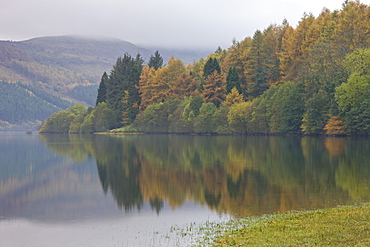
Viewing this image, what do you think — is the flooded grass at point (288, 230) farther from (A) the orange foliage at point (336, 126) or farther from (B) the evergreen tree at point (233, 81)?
(B) the evergreen tree at point (233, 81)

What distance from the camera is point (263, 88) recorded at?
128250mm

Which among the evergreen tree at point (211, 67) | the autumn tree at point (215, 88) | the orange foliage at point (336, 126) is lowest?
the orange foliage at point (336, 126)

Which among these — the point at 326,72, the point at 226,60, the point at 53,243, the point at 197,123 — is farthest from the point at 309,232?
the point at 226,60

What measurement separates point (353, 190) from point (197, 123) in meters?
99.2

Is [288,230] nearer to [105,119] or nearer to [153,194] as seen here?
[153,194]

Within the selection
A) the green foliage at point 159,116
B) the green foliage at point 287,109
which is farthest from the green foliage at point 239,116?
the green foliage at point 159,116

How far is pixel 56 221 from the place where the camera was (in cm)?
2192

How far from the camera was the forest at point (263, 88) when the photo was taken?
8781cm

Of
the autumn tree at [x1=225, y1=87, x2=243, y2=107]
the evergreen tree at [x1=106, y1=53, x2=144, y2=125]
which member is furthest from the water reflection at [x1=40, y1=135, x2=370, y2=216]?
the evergreen tree at [x1=106, y1=53, x2=144, y2=125]

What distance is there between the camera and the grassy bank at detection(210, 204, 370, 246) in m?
15.1

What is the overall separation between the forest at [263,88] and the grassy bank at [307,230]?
6279 centimetres

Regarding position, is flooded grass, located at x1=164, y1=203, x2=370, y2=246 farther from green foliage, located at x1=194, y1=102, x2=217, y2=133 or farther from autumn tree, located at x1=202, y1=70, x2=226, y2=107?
autumn tree, located at x1=202, y1=70, x2=226, y2=107

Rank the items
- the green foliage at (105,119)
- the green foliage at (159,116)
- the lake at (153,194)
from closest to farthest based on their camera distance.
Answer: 1. the lake at (153,194)
2. the green foliage at (159,116)
3. the green foliage at (105,119)

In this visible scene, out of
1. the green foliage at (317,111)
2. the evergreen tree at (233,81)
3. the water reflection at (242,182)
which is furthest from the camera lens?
the evergreen tree at (233,81)
